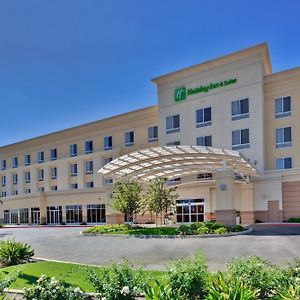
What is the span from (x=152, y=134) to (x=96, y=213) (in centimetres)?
1323

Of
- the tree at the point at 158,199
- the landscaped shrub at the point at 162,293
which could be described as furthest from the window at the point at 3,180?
the landscaped shrub at the point at 162,293

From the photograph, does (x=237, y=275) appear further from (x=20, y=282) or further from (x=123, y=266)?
(x=20, y=282)

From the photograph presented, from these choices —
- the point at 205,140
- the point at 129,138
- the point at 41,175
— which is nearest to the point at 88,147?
the point at 129,138

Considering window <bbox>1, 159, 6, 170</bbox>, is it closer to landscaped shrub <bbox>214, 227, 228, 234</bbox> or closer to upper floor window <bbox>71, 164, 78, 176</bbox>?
upper floor window <bbox>71, 164, 78, 176</bbox>

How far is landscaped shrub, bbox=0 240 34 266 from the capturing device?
13406mm

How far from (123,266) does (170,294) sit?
68.2 inches

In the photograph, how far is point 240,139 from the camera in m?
34.7

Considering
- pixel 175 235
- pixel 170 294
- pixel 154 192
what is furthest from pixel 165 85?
pixel 170 294

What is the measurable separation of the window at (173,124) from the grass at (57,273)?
2771cm

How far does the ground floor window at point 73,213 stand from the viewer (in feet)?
156

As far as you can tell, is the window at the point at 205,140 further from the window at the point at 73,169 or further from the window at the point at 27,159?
the window at the point at 27,159

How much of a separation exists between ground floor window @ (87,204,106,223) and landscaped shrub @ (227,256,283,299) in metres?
38.4

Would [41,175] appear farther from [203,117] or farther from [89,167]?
[203,117]

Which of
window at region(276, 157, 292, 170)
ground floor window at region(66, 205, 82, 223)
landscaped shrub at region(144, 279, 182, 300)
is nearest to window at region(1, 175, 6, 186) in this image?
ground floor window at region(66, 205, 82, 223)
